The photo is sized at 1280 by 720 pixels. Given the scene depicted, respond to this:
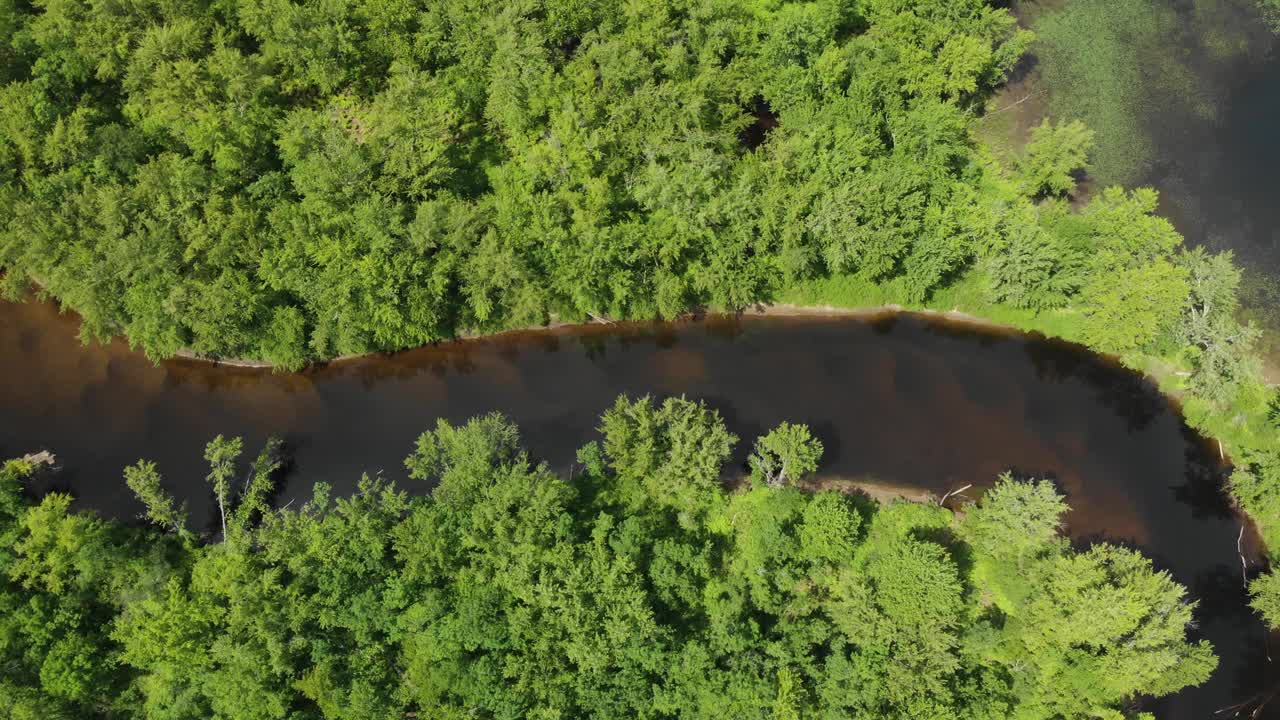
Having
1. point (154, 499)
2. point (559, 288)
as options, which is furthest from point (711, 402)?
point (154, 499)

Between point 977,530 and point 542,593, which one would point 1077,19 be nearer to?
point 977,530

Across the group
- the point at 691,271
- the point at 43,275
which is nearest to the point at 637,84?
the point at 691,271

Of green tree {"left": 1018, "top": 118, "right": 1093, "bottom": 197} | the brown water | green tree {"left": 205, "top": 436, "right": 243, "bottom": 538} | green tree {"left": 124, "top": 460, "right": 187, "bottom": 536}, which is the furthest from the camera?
green tree {"left": 1018, "top": 118, "right": 1093, "bottom": 197}

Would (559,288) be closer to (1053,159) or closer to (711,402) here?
(711,402)

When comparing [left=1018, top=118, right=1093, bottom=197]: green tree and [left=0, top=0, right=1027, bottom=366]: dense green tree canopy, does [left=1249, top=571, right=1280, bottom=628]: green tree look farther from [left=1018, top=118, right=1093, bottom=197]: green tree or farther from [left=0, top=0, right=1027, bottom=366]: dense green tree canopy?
[left=1018, top=118, right=1093, bottom=197]: green tree

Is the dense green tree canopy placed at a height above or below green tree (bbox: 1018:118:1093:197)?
above

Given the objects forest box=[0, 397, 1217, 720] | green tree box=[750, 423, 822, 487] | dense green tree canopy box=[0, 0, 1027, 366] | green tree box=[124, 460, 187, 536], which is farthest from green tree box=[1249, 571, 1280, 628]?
green tree box=[124, 460, 187, 536]

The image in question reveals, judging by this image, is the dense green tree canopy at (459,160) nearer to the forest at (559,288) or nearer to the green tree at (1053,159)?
the forest at (559,288)
